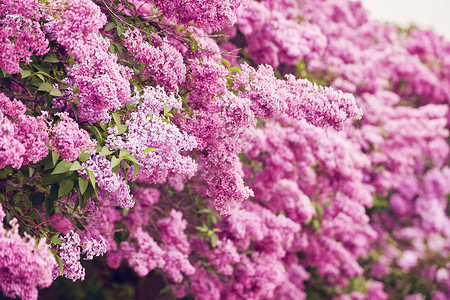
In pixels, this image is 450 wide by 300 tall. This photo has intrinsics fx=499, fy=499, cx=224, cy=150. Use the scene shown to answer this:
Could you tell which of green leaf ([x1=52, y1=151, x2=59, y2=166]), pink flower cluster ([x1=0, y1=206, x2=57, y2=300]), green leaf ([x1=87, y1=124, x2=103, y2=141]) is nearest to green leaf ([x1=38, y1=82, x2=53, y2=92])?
green leaf ([x1=87, y1=124, x2=103, y2=141])

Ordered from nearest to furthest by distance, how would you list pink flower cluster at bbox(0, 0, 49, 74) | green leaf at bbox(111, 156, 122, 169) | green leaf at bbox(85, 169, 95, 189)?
1. pink flower cluster at bbox(0, 0, 49, 74)
2. green leaf at bbox(85, 169, 95, 189)
3. green leaf at bbox(111, 156, 122, 169)

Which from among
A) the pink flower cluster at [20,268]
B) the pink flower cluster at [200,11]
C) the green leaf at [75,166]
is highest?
the pink flower cluster at [200,11]

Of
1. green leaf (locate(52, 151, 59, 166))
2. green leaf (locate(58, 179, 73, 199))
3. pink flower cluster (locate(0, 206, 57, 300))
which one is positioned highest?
green leaf (locate(52, 151, 59, 166))

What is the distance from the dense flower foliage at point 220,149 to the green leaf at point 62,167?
0.01m

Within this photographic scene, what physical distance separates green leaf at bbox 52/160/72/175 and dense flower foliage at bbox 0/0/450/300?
14mm

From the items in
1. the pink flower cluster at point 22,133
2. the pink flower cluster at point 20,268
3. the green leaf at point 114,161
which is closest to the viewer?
the pink flower cluster at point 20,268

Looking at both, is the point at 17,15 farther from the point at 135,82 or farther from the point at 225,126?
the point at 225,126

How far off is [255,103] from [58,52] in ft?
4.91

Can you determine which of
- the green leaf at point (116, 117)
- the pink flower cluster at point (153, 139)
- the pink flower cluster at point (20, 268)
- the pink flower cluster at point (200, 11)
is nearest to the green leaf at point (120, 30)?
the pink flower cluster at point (200, 11)

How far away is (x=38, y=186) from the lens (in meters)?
3.91

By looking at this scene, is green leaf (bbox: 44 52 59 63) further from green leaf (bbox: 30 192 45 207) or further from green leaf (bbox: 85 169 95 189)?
green leaf (bbox: 30 192 45 207)

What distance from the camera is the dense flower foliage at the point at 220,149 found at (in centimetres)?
314

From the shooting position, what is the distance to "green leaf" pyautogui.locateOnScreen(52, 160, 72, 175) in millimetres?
3041

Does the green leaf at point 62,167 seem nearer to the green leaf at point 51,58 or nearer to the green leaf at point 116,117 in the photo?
the green leaf at point 116,117
